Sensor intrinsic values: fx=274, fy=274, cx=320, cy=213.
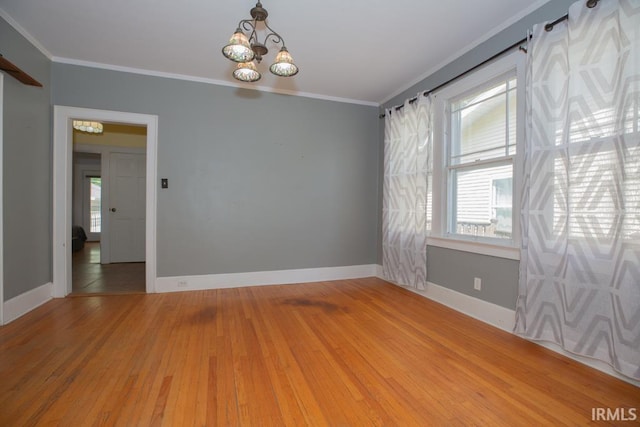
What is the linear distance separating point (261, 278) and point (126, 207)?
355 centimetres

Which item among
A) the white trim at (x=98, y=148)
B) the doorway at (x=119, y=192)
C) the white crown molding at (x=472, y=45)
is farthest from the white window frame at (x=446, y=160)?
the white trim at (x=98, y=148)

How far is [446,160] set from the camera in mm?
3223

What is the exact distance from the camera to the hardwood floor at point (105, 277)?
359 centimetres

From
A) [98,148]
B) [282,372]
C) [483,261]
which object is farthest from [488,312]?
[98,148]

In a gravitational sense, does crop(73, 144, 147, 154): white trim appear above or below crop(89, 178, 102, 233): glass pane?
above

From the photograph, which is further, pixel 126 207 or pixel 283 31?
pixel 126 207

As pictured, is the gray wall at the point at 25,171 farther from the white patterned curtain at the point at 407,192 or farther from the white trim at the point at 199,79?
the white patterned curtain at the point at 407,192

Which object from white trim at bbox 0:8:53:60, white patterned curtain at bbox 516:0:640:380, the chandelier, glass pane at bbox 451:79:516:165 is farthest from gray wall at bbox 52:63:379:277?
white patterned curtain at bbox 516:0:640:380

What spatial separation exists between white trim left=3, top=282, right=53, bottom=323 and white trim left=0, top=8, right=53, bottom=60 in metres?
2.55

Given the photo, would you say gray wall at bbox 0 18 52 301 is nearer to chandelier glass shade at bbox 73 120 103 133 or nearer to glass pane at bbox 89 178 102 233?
chandelier glass shade at bbox 73 120 103 133

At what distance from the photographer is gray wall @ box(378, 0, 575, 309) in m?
2.32

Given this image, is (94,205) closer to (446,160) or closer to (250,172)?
(250,172)

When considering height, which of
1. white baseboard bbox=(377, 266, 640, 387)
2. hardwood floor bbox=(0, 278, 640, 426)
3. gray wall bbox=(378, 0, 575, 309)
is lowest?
hardwood floor bbox=(0, 278, 640, 426)

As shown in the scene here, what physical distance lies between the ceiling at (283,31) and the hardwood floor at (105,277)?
9.19ft
